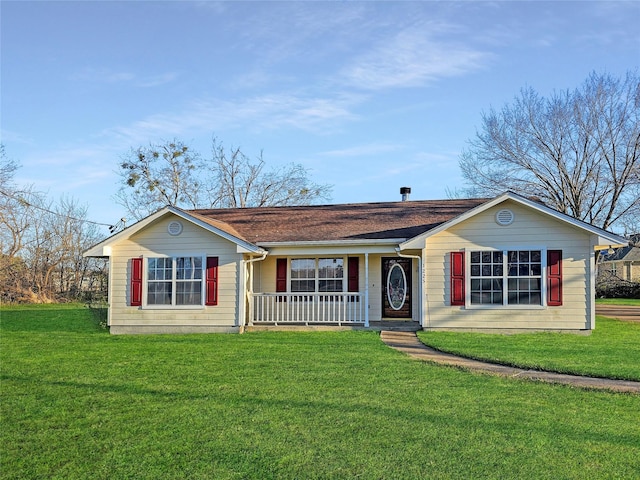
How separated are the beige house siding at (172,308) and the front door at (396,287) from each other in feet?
13.6

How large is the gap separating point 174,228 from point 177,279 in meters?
1.36

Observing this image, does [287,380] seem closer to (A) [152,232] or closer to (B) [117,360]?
(B) [117,360]

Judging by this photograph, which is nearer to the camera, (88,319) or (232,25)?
(232,25)

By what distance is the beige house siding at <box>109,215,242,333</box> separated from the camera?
16109mm

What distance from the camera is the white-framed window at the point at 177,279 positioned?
16.3m

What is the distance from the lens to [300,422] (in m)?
6.44

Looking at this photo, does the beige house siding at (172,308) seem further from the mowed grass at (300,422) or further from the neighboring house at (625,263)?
the neighboring house at (625,263)

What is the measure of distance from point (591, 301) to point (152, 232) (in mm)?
11266

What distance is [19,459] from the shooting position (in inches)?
212

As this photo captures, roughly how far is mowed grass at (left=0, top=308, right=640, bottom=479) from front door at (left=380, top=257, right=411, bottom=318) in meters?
6.49

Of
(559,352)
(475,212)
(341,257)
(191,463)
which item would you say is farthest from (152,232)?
(191,463)

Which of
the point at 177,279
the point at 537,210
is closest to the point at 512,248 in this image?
the point at 537,210

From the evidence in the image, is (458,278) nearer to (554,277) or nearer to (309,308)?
(554,277)

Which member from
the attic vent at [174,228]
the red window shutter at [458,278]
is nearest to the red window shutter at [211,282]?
the attic vent at [174,228]
